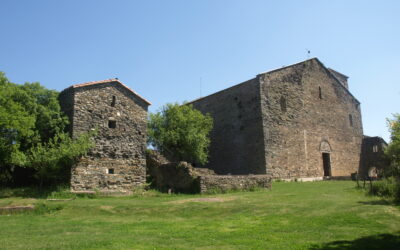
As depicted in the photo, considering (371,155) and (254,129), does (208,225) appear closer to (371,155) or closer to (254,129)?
(254,129)

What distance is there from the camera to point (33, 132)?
61.3 feet

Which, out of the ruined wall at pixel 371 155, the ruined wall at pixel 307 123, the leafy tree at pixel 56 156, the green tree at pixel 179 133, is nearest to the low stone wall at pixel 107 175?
the leafy tree at pixel 56 156

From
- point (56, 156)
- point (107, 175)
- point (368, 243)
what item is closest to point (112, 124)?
point (107, 175)

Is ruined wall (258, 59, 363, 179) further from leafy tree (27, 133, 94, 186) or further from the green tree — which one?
leafy tree (27, 133, 94, 186)

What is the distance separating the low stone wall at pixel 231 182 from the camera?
19.4 m

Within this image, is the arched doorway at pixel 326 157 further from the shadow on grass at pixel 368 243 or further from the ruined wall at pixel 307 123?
the shadow on grass at pixel 368 243

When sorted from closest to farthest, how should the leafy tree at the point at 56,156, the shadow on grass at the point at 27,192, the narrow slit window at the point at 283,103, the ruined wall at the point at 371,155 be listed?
the shadow on grass at the point at 27,192, the leafy tree at the point at 56,156, the narrow slit window at the point at 283,103, the ruined wall at the point at 371,155

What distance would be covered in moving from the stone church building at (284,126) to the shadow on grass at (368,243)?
18.7m

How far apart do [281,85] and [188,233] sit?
23505 millimetres

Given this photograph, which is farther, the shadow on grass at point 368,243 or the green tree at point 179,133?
the green tree at point 179,133

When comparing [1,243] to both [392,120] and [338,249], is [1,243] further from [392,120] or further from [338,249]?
[392,120]

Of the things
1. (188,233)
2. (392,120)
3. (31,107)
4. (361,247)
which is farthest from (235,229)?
(392,120)

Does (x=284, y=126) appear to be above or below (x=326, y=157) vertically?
above

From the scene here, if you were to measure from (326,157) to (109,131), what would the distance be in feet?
73.8
